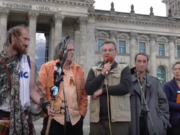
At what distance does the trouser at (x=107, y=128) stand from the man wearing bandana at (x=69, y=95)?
15.1 inches

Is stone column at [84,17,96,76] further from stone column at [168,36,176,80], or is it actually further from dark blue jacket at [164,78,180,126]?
dark blue jacket at [164,78,180,126]

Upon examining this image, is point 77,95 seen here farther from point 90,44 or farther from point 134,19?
point 134,19

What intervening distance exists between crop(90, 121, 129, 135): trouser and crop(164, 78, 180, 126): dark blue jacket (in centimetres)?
187

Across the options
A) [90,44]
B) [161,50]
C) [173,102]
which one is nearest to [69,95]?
[173,102]

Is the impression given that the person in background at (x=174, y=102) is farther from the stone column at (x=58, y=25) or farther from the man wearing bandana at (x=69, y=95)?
the stone column at (x=58, y=25)

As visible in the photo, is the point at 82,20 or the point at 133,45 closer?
the point at 82,20

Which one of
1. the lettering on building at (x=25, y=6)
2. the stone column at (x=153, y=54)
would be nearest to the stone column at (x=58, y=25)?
the lettering on building at (x=25, y=6)

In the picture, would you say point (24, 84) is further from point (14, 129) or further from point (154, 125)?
point (154, 125)

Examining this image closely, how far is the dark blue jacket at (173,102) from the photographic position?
610cm

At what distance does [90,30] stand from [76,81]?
25193 millimetres

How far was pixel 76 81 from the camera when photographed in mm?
5219

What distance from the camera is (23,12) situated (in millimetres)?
27031

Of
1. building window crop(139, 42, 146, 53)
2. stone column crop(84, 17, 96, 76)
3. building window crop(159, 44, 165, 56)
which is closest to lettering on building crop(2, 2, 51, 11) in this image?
stone column crop(84, 17, 96, 76)

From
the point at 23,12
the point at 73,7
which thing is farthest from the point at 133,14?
the point at 23,12
